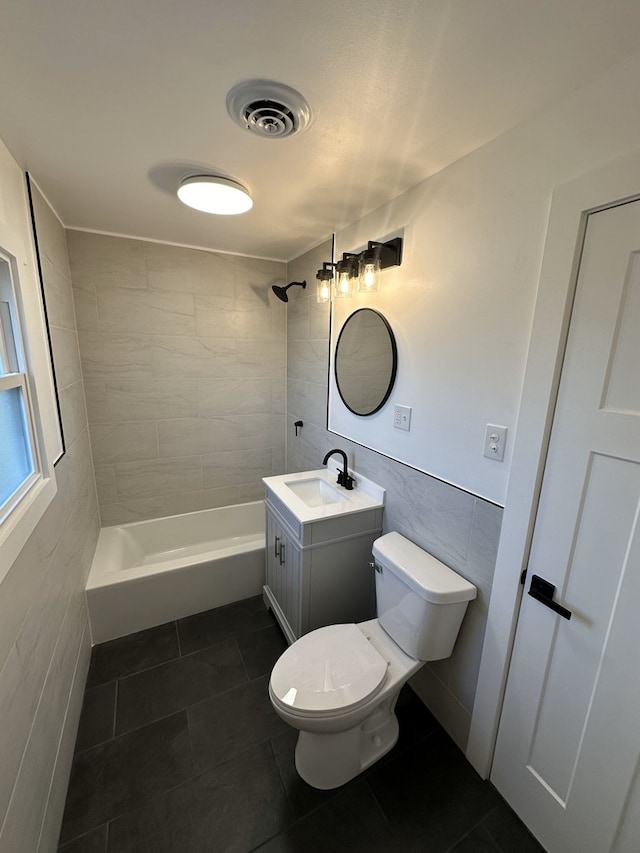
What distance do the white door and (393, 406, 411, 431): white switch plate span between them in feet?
2.09

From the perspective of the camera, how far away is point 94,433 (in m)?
2.30

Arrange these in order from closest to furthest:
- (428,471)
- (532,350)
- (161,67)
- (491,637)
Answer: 1. (161,67)
2. (532,350)
3. (491,637)
4. (428,471)

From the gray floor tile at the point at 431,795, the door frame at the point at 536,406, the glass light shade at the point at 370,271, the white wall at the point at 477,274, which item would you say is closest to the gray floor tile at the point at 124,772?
the gray floor tile at the point at 431,795

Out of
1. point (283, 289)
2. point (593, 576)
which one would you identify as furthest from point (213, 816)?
point (283, 289)

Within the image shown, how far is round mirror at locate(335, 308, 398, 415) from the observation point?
1680 millimetres

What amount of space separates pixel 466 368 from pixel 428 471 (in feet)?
1.55

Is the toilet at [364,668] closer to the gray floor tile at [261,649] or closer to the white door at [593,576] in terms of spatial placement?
the white door at [593,576]

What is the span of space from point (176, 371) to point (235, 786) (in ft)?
7.34

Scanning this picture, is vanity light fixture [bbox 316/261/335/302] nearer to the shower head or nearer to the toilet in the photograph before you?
the shower head

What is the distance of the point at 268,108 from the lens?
100 centimetres

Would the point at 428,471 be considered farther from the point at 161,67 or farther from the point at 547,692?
the point at 161,67

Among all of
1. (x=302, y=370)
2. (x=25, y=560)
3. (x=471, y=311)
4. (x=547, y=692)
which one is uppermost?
(x=471, y=311)

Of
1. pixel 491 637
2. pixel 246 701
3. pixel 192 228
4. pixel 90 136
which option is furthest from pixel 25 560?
pixel 192 228

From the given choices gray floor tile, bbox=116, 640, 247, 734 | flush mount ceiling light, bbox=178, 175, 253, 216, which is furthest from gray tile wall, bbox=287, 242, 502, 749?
gray floor tile, bbox=116, 640, 247, 734
